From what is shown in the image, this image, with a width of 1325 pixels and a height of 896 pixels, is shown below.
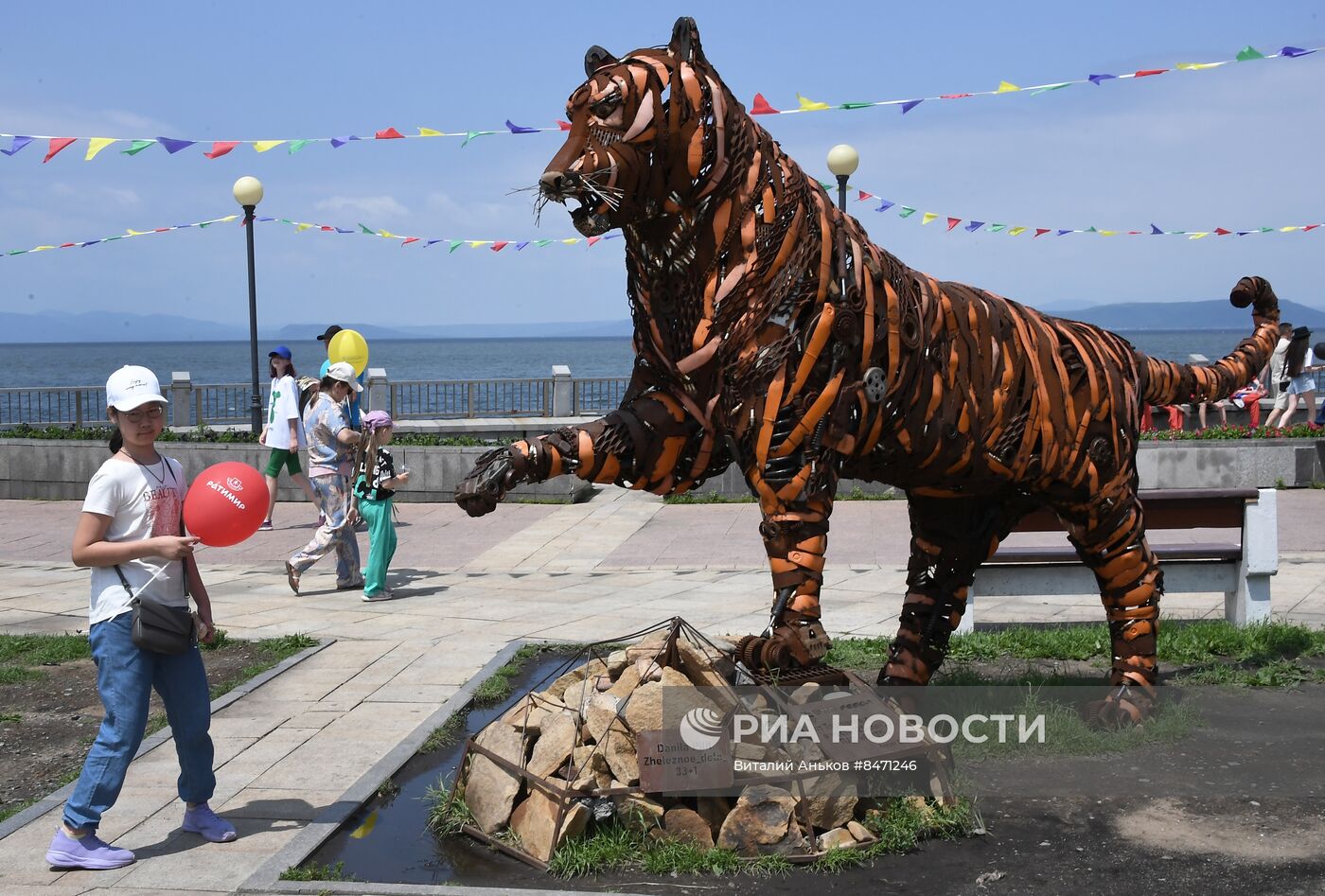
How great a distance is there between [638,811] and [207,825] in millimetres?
1630

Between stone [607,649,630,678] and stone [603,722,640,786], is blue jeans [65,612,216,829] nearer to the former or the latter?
stone [603,722,640,786]

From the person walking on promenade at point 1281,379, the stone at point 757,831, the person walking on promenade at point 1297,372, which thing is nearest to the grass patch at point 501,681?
the stone at point 757,831

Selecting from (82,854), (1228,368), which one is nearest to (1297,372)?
(1228,368)

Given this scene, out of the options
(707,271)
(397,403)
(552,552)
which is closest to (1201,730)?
(707,271)

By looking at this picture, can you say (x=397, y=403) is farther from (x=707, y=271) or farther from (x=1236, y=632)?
(x=707, y=271)

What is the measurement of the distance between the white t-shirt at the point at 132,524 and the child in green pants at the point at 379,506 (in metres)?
4.67

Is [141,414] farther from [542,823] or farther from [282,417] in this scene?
[282,417]

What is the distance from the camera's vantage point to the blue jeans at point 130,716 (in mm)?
4738

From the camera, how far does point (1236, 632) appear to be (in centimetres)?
758

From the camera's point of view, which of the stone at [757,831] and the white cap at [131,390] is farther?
the white cap at [131,390]

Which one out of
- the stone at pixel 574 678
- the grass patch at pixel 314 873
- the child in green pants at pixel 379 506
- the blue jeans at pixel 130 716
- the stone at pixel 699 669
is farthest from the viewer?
the child in green pants at pixel 379 506

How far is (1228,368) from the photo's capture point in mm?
6332

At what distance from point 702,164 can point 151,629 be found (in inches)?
101

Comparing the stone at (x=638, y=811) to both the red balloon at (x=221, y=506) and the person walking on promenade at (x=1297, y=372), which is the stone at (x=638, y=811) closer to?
the red balloon at (x=221, y=506)
